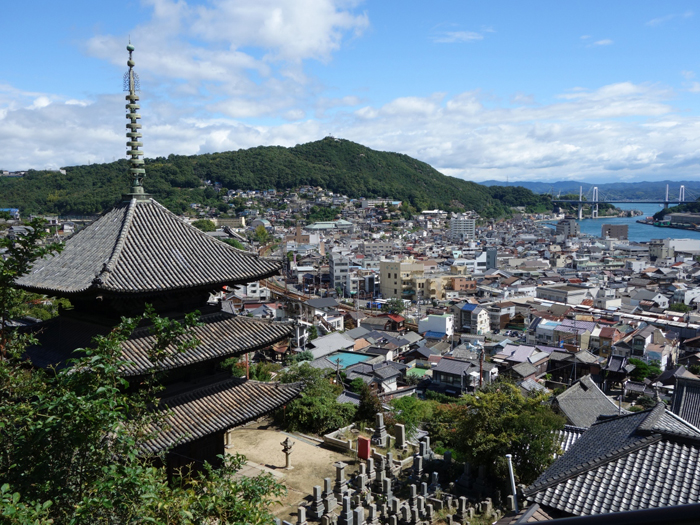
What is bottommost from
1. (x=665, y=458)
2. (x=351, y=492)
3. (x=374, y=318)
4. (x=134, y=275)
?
(x=374, y=318)

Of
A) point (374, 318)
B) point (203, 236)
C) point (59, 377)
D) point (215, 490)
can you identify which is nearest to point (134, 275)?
point (203, 236)

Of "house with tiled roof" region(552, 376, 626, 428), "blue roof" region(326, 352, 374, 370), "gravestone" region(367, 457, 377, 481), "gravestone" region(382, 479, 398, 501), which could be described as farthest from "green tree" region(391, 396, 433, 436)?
"blue roof" region(326, 352, 374, 370)

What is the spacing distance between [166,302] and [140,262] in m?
1.01

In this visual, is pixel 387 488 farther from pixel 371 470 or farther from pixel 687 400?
pixel 687 400

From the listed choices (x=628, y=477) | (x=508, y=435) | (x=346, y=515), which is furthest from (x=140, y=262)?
(x=508, y=435)

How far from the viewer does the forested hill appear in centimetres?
10775

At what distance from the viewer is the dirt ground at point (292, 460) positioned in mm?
13109

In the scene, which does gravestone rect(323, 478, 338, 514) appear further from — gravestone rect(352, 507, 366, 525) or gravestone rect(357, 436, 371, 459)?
gravestone rect(357, 436, 371, 459)

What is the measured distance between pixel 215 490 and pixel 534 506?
16.5 feet

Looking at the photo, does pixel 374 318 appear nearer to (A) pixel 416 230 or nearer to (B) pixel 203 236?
(B) pixel 203 236

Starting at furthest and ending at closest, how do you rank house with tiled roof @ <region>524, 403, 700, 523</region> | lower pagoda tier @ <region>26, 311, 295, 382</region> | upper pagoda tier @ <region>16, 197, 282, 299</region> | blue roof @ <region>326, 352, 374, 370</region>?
blue roof @ <region>326, 352, 374, 370</region> < lower pagoda tier @ <region>26, 311, 295, 382</region> < upper pagoda tier @ <region>16, 197, 282, 299</region> < house with tiled roof @ <region>524, 403, 700, 523</region>

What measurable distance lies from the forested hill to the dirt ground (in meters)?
88.5

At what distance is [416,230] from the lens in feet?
456

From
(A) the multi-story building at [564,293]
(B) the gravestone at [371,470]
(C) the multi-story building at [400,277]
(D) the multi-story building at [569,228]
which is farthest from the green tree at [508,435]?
(D) the multi-story building at [569,228]
